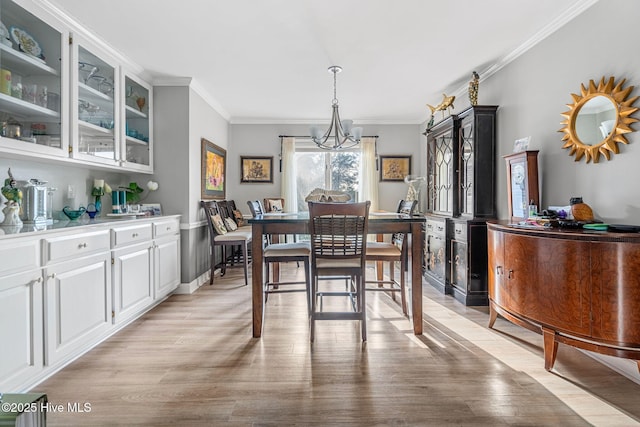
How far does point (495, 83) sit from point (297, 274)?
3.33 metres

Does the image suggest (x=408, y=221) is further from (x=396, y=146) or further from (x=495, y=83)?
(x=396, y=146)

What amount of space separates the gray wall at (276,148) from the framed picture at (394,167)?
3.5 inches

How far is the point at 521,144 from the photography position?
9.62 feet

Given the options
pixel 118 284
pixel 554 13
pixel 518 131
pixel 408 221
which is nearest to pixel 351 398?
pixel 408 221

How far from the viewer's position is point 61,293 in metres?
1.99

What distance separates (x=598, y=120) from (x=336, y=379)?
239 cm

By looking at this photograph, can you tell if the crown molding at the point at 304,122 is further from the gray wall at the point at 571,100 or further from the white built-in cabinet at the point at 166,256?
the white built-in cabinet at the point at 166,256

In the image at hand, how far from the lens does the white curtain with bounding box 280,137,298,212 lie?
222 inches

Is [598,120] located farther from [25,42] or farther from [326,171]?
[326,171]

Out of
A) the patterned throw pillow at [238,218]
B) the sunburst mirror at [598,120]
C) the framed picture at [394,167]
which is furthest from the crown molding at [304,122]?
the sunburst mirror at [598,120]

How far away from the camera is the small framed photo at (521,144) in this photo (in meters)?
2.86

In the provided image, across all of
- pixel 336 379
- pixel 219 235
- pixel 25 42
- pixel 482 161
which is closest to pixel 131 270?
pixel 219 235

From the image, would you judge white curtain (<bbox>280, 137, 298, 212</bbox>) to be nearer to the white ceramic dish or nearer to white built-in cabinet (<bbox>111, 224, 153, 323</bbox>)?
white built-in cabinet (<bbox>111, 224, 153, 323</bbox>)

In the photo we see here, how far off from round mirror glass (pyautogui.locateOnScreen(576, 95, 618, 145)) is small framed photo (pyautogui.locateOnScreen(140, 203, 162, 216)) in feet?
12.5
